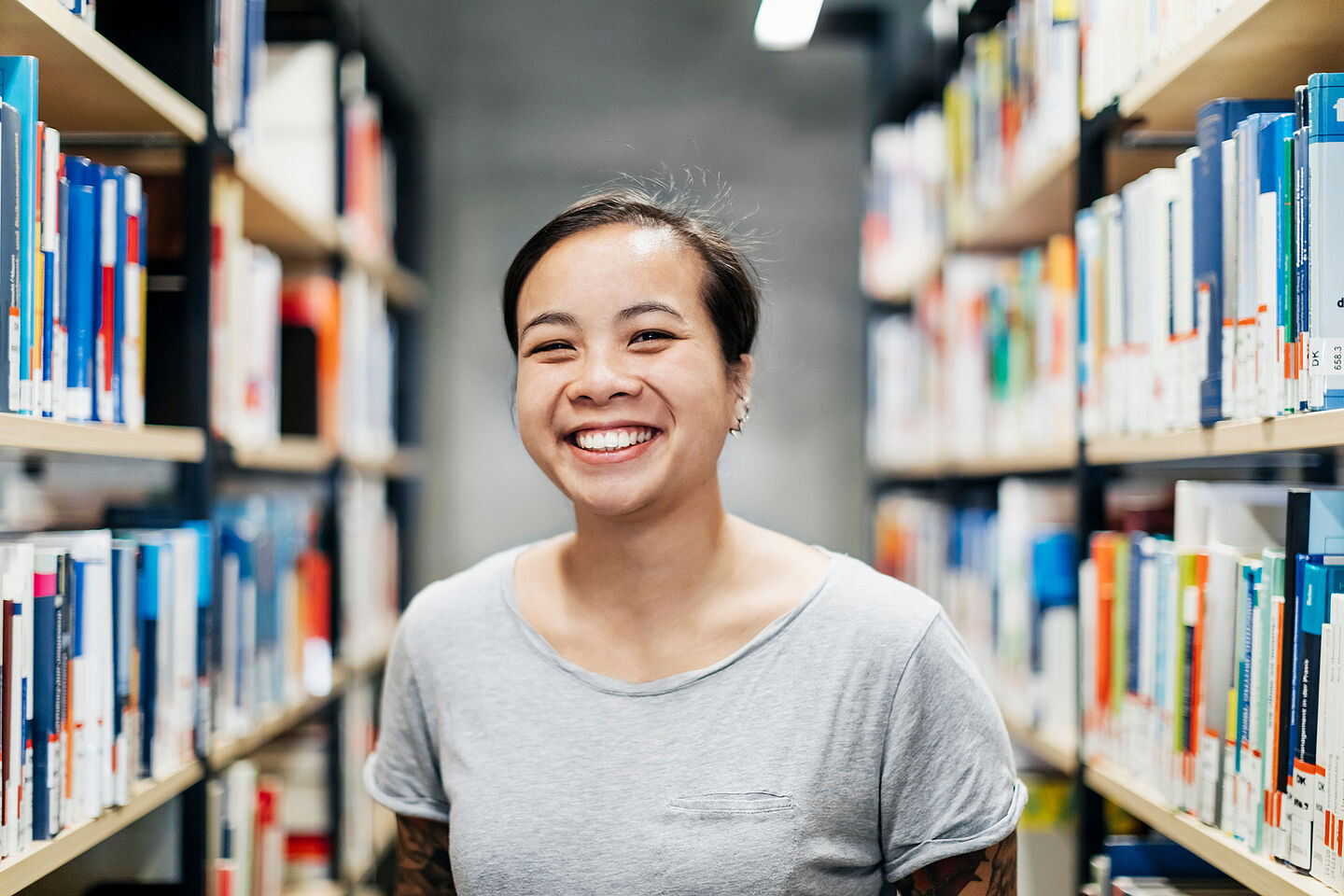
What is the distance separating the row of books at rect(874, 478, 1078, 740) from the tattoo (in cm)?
100

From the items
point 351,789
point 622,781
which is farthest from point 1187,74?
point 351,789

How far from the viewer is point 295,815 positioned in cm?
255

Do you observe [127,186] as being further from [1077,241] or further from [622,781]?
[1077,241]

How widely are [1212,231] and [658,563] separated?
2.40 ft

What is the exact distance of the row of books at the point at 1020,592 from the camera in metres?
1.92

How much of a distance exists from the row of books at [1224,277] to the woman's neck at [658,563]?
1.96 feet

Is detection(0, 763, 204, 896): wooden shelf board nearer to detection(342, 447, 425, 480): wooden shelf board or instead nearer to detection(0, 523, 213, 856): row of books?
detection(0, 523, 213, 856): row of books

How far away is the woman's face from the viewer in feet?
3.82

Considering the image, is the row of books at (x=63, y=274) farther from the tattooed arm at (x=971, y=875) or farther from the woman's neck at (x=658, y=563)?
the tattooed arm at (x=971, y=875)

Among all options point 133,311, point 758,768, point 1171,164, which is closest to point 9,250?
point 133,311

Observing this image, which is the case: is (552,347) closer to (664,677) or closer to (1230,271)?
(664,677)

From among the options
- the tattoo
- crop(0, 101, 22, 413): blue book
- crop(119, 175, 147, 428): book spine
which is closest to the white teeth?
the tattoo

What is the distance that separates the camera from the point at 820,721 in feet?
3.76

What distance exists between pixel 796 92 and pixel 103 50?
107 inches
